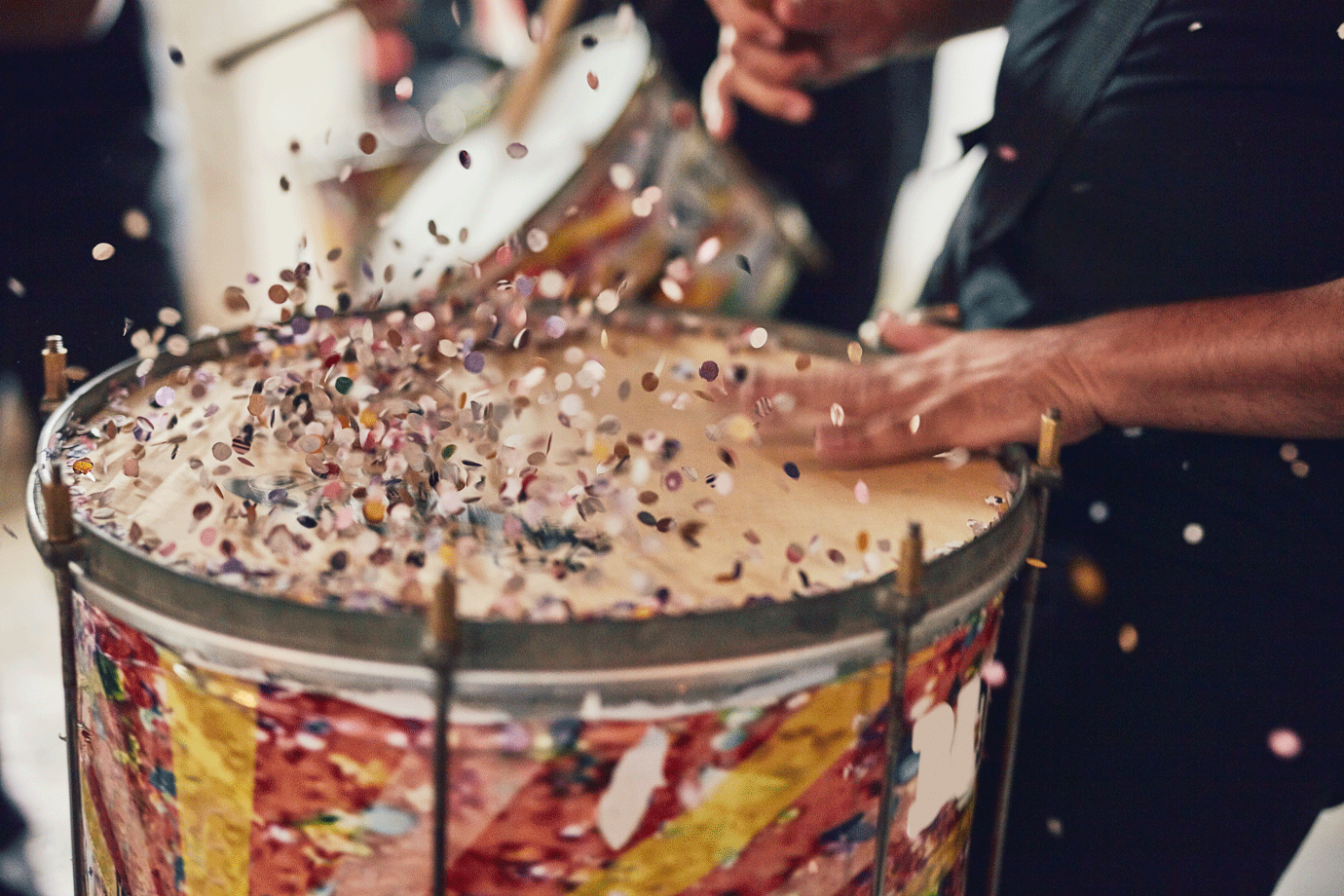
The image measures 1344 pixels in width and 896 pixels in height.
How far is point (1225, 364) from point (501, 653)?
665 mm

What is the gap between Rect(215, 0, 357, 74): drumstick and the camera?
1101 millimetres

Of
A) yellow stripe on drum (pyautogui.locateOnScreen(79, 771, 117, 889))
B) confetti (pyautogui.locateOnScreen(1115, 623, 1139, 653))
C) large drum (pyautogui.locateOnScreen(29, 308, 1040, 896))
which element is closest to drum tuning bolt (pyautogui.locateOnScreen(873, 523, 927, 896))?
large drum (pyautogui.locateOnScreen(29, 308, 1040, 896))

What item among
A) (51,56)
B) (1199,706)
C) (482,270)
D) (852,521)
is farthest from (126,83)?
(1199,706)

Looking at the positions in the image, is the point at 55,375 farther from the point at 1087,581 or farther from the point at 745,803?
the point at 1087,581

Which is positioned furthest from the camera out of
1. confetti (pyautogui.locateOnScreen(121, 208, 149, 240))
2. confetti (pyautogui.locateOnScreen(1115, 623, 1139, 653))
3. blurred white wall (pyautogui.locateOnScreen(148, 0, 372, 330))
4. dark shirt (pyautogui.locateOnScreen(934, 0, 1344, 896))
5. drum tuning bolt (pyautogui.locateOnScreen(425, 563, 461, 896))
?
blurred white wall (pyautogui.locateOnScreen(148, 0, 372, 330))

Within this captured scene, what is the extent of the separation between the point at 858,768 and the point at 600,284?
75 cm

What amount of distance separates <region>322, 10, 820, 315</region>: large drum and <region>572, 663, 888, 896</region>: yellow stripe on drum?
2.20 ft

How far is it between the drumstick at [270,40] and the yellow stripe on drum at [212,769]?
0.69m

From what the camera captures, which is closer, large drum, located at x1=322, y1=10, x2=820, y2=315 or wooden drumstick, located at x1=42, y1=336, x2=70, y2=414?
wooden drumstick, located at x1=42, y1=336, x2=70, y2=414

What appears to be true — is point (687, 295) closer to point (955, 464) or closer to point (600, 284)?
point (600, 284)

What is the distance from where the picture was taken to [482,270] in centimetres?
118

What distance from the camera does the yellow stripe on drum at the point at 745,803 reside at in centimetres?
66

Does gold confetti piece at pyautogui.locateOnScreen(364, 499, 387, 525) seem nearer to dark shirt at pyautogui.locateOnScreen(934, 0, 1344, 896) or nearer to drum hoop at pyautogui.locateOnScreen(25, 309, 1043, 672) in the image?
drum hoop at pyautogui.locateOnScreen(25, 309, 1043, 672)

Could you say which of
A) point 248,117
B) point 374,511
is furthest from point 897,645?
point 248,117
